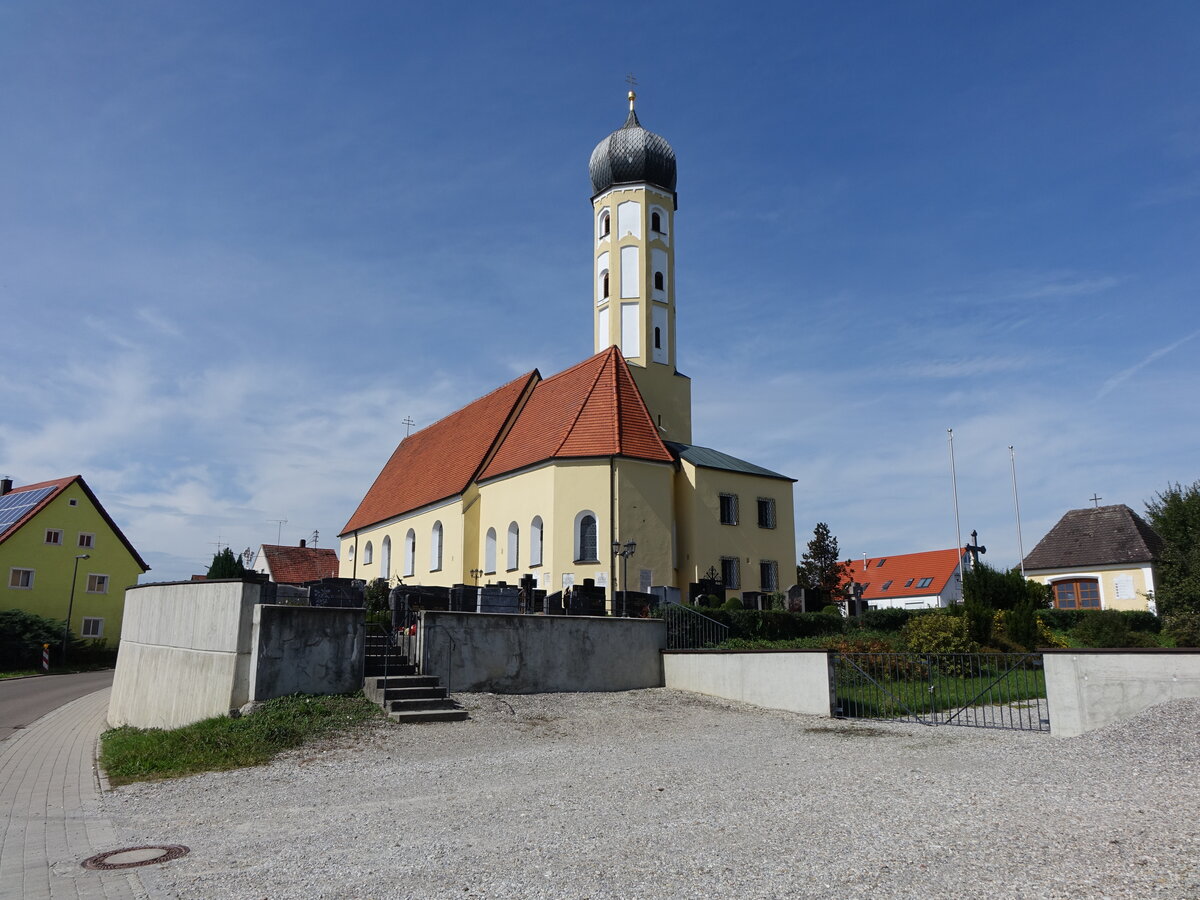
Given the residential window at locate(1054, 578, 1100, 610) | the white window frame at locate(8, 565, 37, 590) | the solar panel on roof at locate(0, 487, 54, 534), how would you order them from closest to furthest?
1. the residential window at locate(1054, 578, 1100, 610)
2. the white window frame at locate(8, 565, 37, 590)
3. the solar panel on roof at locate(0, 487, 54, 534)

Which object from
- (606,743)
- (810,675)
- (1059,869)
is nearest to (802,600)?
(810,675)

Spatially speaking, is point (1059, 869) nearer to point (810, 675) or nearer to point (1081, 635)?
point (810, 675)

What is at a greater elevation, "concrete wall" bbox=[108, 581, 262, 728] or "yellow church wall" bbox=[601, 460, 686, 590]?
"yellow church wall" bbox=[601, 460, 686, 590]

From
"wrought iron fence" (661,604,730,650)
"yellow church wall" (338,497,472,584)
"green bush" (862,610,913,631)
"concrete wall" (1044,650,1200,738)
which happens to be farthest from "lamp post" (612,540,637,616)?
"concrete wall" (1044,650,1200,738)

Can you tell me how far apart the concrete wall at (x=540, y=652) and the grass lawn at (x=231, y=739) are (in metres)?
2.24

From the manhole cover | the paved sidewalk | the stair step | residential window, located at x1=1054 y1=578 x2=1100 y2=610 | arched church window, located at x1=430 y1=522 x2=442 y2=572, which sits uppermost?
arched church window, located at x1=430 y1=522 x2=442 y2=572

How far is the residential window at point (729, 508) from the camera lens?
3212cm

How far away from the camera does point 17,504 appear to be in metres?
45.9

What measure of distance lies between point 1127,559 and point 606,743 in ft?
116

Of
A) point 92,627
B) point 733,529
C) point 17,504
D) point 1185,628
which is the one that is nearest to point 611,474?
point 733,529

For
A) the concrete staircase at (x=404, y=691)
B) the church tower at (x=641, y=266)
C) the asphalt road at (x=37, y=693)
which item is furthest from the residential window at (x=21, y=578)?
the concrete staircase at (x=404, y=691)

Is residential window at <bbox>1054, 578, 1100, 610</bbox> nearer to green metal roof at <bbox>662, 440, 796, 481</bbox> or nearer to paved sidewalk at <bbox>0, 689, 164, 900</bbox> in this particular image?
green metal roof at <bbox>662, 440, 796, 481</bbox>

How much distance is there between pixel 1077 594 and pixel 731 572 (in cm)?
2032

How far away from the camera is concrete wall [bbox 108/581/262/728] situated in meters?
15.2
